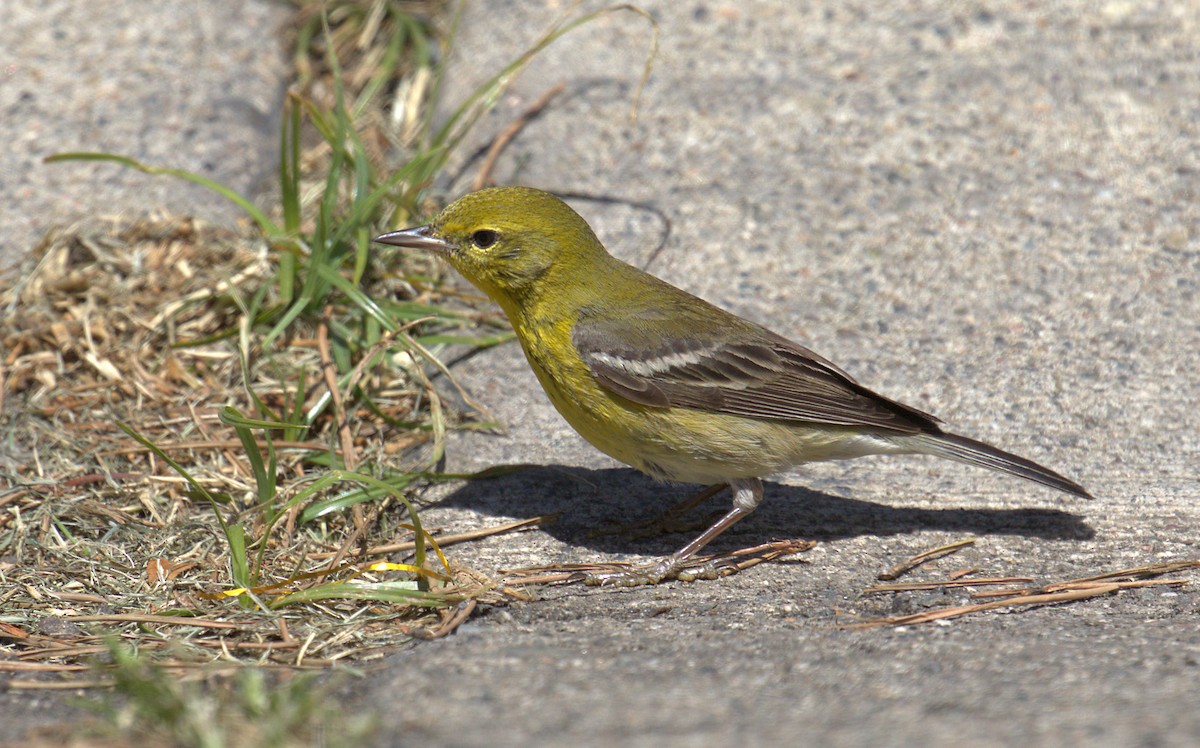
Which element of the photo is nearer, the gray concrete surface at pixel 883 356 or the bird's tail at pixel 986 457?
the gray concrete surface at pixel 883 356

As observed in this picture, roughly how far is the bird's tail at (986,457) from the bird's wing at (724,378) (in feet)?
0.22

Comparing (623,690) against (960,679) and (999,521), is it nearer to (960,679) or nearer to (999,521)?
(960,679)

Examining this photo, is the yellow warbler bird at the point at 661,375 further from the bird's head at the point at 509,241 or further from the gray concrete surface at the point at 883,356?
the gray concrete surface at the point at 883,356

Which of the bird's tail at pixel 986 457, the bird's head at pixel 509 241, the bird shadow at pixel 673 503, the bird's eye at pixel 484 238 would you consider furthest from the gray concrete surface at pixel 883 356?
the bird's eye at pixel 484 238

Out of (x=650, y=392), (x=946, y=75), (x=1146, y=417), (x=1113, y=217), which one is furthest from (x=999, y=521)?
(x=946, y=75)

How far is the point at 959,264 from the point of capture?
5879 millimetres

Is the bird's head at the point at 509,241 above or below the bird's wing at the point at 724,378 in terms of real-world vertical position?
above

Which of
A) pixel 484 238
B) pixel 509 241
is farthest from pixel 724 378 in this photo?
pixel 484 238

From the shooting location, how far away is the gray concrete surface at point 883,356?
3.08 m

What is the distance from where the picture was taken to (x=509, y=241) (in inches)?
192

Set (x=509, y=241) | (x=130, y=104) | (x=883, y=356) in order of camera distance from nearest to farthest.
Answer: (x=509, y=241), (x=883, y=356), (x=130, y=104)

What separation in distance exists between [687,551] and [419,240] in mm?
1742

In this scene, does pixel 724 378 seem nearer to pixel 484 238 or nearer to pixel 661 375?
pixel 661 375

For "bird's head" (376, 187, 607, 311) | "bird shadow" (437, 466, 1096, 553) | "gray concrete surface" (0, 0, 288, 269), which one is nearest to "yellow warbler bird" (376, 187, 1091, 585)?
"bird's head" (376, 187, 607, 311)
